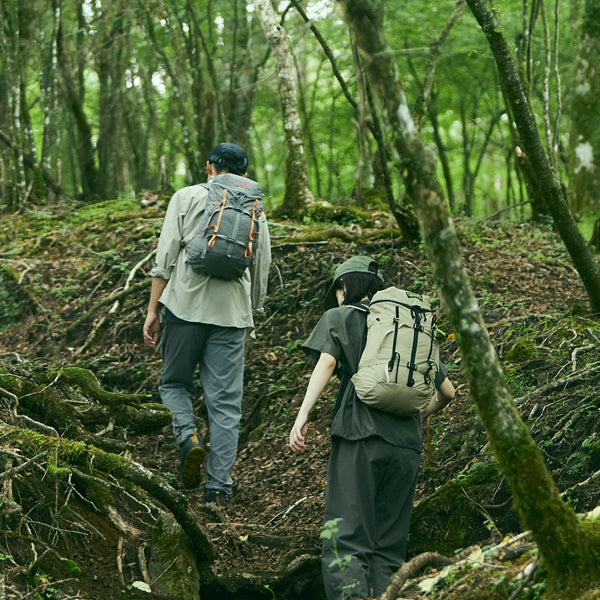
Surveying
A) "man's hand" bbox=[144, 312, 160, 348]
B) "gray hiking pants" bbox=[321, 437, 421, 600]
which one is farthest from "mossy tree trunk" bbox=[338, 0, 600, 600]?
"man's hand" bbox=[144, 312, 160, 348]

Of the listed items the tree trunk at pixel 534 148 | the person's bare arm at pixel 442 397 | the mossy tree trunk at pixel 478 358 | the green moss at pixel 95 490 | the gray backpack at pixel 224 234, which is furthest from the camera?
the gray backpack at pixel 224 234

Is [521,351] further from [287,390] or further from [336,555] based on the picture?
[336,555]

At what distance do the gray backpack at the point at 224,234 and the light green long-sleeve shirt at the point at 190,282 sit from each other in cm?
11

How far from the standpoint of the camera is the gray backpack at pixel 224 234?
5.01 metres

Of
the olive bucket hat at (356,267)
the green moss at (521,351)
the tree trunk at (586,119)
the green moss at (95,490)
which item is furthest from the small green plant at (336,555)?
the tree trunk at (586,119)

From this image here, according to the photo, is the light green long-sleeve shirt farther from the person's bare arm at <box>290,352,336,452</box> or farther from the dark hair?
the person's bare arm at <box>290,352,336,452</box>

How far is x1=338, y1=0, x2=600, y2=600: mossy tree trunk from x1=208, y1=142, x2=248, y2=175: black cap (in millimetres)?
3152

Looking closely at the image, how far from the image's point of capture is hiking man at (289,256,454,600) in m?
3.52

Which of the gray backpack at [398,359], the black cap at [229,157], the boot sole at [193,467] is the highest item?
the black cap at [229,157]

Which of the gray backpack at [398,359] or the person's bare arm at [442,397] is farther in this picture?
the person's bare arm at [442,397]

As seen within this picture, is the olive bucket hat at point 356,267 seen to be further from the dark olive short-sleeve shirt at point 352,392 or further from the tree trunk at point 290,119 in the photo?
the tree trunk at point 290,119

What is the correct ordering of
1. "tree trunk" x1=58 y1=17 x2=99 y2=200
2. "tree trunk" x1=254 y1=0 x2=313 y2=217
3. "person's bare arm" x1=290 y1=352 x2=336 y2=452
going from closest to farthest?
"person's bare arm" x1=290 y1=352 x2=336 y2=452, "tree trunk" x1=254 y1=0 x2=313 y2=217, "tree trunk" x1=58 y1=17 x2=99 y2=200

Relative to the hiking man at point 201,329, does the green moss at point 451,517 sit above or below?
below

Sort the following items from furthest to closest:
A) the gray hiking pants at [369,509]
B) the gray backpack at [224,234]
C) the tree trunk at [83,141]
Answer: the tree trunk at [83,141] → the gray backpack at [224,234] → the gray hiking pants at [369,509]
